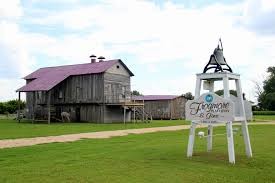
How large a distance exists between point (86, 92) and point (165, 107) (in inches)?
603

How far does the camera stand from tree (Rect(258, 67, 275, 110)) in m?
80.6

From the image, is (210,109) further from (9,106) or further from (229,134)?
(9,106)

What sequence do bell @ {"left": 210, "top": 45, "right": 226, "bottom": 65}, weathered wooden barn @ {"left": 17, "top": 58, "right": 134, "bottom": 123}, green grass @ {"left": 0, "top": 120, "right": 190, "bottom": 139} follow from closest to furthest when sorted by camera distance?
bell @ {"left": 210, "top": 45, "right": 226, "bottom": 65}
green grass @ {"left": 0, "top": 120, "right": 190, "bottom": 139}
weathered wooden barn @ {"left": 17, "top": 58, "right": 134, "bottom": 123}

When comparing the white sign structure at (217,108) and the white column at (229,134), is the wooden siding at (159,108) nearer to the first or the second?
the white sign structure at (217,108)

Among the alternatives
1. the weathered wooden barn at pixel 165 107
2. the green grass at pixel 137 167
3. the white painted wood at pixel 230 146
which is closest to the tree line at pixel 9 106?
the weathered wooden barn at pixel 165 107

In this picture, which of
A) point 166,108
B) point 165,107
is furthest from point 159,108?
point 166,108

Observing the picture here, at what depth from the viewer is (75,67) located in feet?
156

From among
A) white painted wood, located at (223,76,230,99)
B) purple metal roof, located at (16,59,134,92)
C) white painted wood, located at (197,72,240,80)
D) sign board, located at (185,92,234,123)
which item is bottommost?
sign board, located at (185,92,234,123)

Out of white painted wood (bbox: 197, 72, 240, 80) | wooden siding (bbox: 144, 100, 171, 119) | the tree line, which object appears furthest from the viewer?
the tree line

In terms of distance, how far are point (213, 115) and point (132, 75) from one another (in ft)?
119

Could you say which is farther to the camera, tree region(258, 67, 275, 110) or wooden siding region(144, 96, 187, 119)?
tree region(258, 67, 275, 110)

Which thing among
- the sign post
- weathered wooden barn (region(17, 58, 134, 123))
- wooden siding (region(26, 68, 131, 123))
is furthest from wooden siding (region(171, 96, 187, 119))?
the sign post

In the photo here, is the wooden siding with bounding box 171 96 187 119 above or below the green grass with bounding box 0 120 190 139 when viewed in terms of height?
above

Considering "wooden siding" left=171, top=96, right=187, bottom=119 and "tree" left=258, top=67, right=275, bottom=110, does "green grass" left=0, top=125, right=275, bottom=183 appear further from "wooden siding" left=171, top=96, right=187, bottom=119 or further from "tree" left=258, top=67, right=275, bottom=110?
"tree" left=258, top=67, right=275, bottom=110
